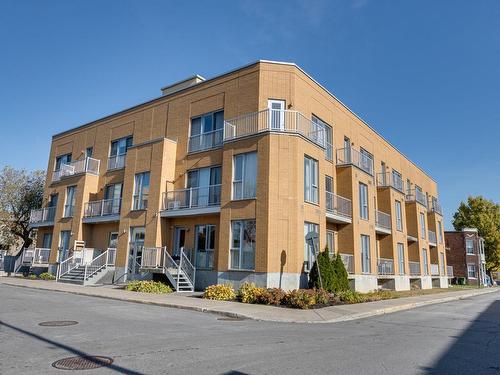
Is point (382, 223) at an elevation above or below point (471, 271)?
above

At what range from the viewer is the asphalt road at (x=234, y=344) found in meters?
6.35

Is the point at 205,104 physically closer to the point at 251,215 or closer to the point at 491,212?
the point at 251,215

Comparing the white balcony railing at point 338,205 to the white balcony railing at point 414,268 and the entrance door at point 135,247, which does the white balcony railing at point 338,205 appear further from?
the white balcony railing at point 414,268

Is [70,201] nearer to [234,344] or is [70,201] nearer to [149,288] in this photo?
[149,288]

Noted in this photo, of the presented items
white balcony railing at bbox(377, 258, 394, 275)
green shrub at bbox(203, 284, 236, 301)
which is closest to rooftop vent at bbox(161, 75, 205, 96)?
green shrub at bbox(203, 284, 236, 301)

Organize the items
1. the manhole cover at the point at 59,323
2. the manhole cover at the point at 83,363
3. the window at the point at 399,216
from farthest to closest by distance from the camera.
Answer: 1. the window at the point at 399,216
2. the manhole cover at the point at 59,323
3. the manhole cover at the point at 83,363

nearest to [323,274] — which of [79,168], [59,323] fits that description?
[59,323]

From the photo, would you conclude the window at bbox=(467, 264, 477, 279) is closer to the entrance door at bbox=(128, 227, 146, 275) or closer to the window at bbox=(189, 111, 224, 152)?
the window at bbox=(189, 111, 224, 152)

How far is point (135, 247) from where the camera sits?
2397 centimetres

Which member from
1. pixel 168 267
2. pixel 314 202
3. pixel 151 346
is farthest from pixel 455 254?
pixel 151 346

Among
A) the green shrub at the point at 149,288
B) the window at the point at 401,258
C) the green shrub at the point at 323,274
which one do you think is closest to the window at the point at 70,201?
→ the green shrub at the point at 149,288

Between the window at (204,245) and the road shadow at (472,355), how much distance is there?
12.9 m

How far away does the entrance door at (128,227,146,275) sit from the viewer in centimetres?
2358

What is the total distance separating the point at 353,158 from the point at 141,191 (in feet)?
45.3
